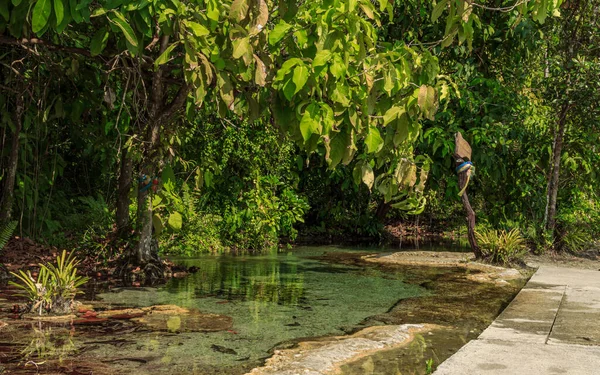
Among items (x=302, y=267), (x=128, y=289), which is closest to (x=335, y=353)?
(x=128, y=289)

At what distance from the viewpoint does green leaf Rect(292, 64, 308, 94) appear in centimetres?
473

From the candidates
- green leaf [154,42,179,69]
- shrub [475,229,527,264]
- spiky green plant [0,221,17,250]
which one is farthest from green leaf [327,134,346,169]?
shrub [475,229,527,264]

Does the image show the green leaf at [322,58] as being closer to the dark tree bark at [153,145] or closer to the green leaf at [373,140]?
the green leaf at [373,140]

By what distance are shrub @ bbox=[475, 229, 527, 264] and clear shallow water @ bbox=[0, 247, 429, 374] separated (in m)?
1.79

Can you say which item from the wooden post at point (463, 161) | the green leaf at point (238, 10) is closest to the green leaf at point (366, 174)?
the green leaf at point (238, 10)

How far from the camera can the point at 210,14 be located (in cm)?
513

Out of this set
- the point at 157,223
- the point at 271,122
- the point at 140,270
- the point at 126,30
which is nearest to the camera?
the point at 126,30

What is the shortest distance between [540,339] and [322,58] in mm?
2717

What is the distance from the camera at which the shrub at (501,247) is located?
424 inches

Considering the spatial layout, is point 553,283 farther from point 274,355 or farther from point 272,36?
point 272,36

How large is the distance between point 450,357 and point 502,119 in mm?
9448

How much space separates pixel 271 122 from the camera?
10469mm

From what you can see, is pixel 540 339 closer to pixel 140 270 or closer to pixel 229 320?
pixel 229 320

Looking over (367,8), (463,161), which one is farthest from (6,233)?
(463,161)
